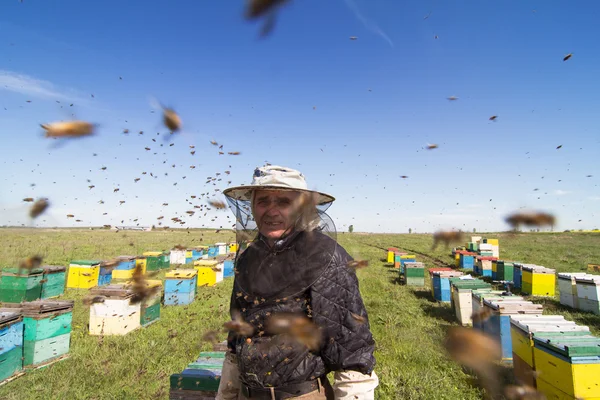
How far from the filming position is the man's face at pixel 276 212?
2.22 m

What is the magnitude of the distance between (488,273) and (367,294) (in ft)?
21.2

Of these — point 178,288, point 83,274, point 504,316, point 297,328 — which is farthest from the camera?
point 83,274

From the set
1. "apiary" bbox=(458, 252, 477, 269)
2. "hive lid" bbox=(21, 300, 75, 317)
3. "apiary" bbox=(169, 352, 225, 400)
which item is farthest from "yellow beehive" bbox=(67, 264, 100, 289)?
"apiary" bbox=(458, 252, 477, 269)

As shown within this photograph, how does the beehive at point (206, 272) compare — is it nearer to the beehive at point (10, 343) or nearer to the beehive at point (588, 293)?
the beehive at point (10, 343)

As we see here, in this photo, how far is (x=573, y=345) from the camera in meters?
3.75

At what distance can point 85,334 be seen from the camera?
7027mm

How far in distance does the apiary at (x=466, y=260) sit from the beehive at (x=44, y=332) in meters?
16.9

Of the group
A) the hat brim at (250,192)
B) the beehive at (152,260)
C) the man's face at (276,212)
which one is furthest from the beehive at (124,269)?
the man's face at (276,212)

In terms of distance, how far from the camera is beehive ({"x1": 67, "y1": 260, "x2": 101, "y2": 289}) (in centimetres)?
1150

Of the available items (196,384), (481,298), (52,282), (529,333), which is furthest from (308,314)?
(52,282)

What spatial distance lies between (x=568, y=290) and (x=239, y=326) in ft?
35.6

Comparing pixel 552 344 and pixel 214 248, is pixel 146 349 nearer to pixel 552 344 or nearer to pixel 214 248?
pixel 552 344

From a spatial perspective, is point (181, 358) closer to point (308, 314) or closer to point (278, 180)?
point (308, 314)

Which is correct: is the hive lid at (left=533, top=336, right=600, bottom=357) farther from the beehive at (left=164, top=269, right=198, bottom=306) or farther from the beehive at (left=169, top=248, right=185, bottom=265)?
the beehive at (left=169, top=248, right=185, bottom=265)
